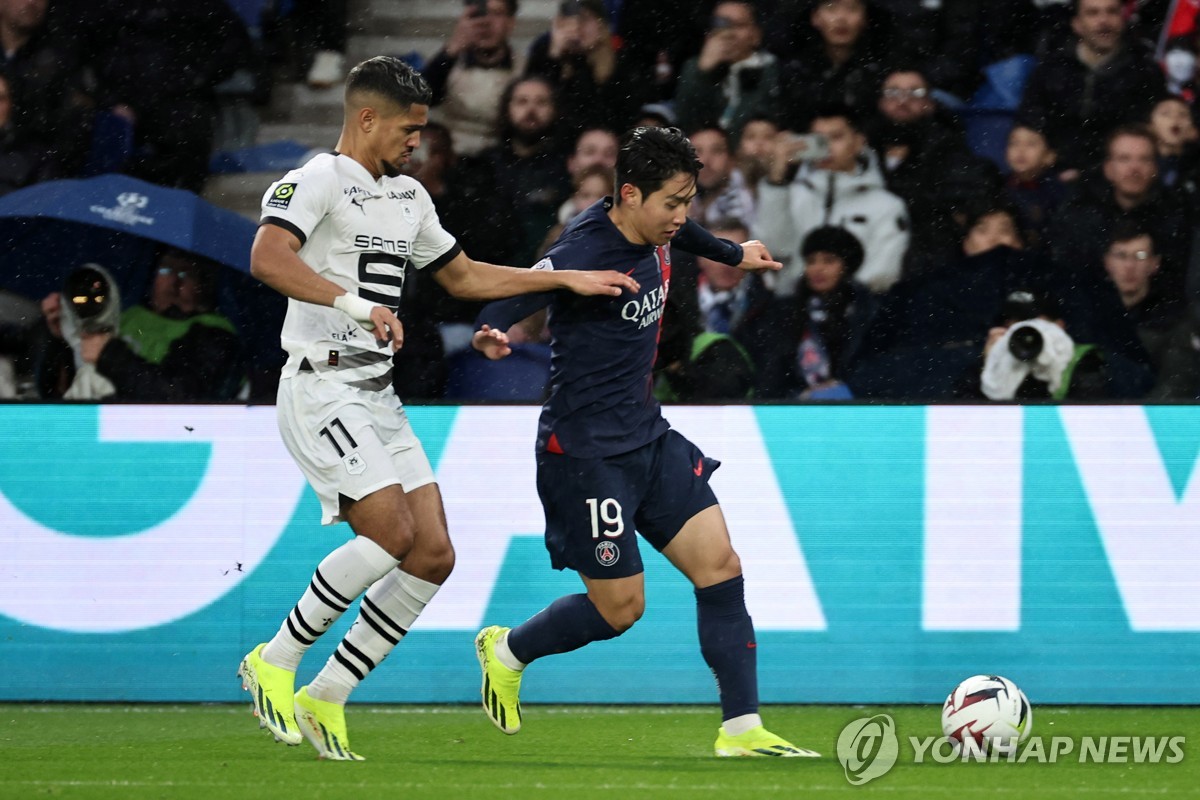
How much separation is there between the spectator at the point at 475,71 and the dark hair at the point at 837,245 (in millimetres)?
1616

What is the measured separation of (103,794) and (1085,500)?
393cm

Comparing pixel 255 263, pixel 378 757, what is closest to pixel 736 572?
pixel 378 757

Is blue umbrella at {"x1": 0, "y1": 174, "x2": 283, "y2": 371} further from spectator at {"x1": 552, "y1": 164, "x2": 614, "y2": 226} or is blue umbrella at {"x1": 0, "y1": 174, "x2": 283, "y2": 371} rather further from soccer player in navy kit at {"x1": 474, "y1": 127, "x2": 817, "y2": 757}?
soccer player in navy kit at {"x1": 474, "y1": 127, "x2": 817, "y2": 757}

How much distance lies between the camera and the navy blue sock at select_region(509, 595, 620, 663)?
200 inches

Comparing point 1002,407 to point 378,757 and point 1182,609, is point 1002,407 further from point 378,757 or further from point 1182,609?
point 378,757

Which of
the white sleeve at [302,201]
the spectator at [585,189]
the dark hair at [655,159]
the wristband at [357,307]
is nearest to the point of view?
the wristband at [357,307]

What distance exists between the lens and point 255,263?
181 inches

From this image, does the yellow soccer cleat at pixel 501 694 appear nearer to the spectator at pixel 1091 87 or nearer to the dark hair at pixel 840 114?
the dark hair at pixel 840 114

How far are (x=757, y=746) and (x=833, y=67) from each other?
13.9 ft

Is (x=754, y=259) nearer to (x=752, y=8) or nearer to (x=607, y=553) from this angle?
(x=607, y=553)

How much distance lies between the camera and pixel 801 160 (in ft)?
26.4

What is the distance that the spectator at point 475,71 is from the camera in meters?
8.15

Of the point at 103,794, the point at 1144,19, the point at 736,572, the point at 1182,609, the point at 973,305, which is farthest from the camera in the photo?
the point at 1144,19
